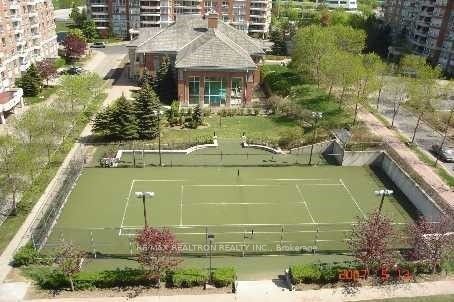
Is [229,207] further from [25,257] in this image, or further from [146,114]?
[146,114]

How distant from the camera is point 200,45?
→ 5428cm

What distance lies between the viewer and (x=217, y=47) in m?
53.2

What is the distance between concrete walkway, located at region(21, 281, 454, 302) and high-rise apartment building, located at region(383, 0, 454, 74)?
57993 mm

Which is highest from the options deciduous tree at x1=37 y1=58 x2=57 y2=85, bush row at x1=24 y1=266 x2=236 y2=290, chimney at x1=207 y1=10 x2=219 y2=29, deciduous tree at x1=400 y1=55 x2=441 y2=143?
chimney at x1=207 y1=10 x2=219 y2=29

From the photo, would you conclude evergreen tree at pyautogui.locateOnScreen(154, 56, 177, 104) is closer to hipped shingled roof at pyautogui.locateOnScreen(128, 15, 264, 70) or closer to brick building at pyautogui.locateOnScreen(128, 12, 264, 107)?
brick building at pyautogui.locateOnScreen(128, 12, 264, 107)

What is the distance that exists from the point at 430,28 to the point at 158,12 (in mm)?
48870

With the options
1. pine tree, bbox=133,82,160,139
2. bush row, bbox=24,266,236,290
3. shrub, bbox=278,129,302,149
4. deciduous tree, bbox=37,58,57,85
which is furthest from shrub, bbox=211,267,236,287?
deciduous tree, bbox=37,58,57,85

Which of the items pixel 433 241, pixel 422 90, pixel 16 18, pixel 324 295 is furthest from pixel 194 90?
pixel 433 241

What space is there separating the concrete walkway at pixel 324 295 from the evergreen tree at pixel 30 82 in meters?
37.8

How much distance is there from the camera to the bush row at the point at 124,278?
2402cm

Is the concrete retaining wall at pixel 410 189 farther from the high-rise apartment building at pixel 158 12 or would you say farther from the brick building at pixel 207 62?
the high-rise apartment building at pixel 158 12

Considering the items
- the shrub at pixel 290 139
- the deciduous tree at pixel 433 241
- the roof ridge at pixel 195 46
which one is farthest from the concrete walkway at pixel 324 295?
the roof ridge at pixel 195 46

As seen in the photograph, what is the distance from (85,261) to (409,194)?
940 inches

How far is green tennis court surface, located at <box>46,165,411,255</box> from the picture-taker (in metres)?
28.8
